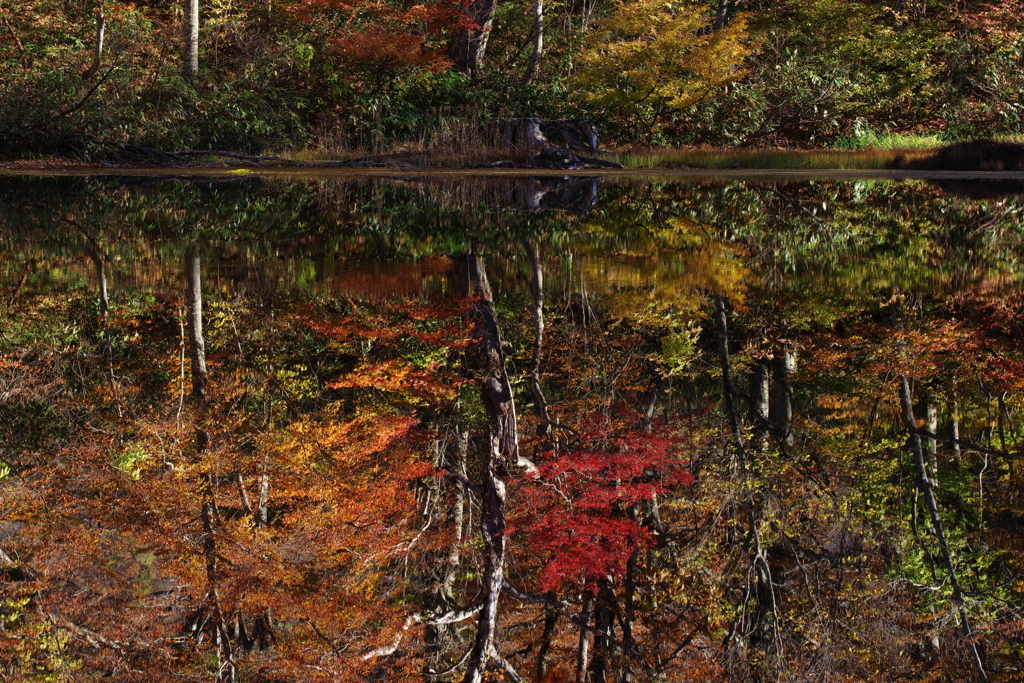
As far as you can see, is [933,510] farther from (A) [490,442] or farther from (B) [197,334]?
(B) [197,334]

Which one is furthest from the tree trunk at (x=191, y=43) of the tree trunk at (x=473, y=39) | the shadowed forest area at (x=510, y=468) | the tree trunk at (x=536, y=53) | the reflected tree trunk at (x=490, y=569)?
the reflected tree trunk at (x=490, y=569)

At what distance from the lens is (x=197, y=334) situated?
3.78 meters

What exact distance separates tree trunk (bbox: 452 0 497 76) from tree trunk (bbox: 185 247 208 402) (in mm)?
13102

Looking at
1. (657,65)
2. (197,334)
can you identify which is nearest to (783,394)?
(197,334)

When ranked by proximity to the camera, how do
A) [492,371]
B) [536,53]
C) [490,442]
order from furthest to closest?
[536,53]
[492,371]
[490,442]

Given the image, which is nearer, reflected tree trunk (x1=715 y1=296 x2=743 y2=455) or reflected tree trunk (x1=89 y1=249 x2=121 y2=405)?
reflected tree trunk (x1=89 y1=249 x2=121 y2=405)

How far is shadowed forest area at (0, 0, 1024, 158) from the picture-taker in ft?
47.0

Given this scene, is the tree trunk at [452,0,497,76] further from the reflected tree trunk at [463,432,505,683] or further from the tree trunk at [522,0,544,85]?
the reflected tree trunk at [463,432,505,683]

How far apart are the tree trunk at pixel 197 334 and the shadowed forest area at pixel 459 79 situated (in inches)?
389

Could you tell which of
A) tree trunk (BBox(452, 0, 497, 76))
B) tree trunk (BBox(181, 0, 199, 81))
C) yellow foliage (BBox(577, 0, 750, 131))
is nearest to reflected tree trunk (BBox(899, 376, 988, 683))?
yellow foliage (BBox(577, 0, 750, 131))

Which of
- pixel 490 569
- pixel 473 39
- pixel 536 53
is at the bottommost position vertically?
pixel 490 569

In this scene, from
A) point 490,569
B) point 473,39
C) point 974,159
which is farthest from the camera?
point 473,39

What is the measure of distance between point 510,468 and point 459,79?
1350 cm

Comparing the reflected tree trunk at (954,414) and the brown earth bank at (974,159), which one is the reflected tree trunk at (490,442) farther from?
the brown earth bank at (974,159)
